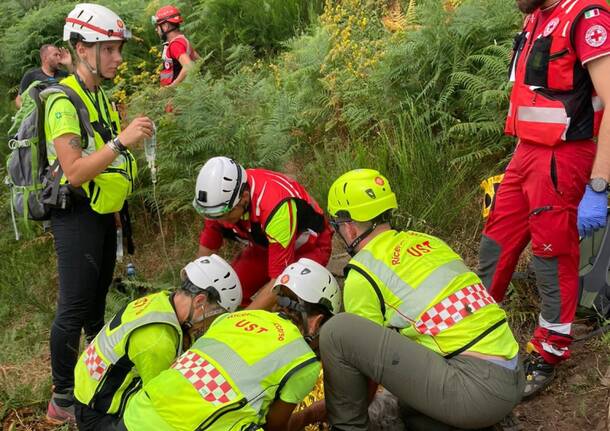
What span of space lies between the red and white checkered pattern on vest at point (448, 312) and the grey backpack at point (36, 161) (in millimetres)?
2184

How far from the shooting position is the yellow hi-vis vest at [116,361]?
3084 mm

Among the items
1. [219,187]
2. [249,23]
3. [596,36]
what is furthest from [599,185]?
[249,23]

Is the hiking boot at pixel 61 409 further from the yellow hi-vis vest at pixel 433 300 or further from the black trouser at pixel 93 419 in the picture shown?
the yellow hi-vis vest at pixel 433 300

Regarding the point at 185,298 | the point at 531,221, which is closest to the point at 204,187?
the point at 185,298

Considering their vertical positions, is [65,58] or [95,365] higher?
[65,58]

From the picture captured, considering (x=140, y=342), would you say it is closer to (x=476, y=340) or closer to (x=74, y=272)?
(x=74, y=272)

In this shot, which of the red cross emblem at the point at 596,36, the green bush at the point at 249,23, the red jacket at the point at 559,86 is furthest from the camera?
the green bush at the point at 249,23

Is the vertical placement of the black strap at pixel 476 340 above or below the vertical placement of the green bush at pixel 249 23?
below

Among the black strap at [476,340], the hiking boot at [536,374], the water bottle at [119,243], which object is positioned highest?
the water bottle at [119,243]

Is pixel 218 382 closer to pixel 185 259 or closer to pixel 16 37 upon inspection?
pixel 185 259

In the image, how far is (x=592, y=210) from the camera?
10.1 ft

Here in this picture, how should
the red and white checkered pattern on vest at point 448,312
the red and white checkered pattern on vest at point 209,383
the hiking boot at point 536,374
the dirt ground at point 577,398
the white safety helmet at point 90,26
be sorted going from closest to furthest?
the red and white checkered pattern on vest at point 209,383 → the red and white checkered pattern on vest at point 448,312 → the dirt ground at point 577,398 → the hiking boot at point 536,374 → the white safety helmet at point 90,26

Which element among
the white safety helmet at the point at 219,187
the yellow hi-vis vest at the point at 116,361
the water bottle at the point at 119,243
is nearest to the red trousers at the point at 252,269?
the white safety helmet at the point at 219,187

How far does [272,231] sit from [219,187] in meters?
0.43
